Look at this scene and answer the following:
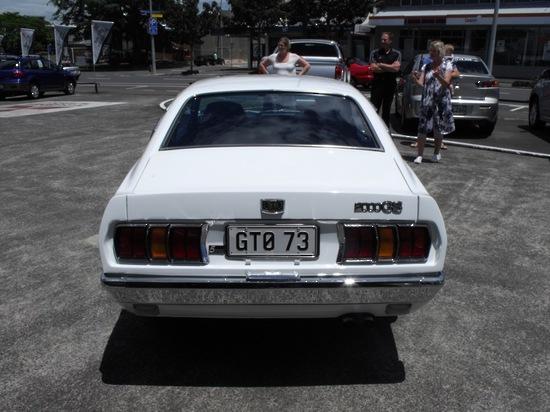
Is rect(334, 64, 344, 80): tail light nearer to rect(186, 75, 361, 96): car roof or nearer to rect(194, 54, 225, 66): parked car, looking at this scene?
rect(186, 75, 361, 96): car roof

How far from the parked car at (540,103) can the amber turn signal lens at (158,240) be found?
11.2 m

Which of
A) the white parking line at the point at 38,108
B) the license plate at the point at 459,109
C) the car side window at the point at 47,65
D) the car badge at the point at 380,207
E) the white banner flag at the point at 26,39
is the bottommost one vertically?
the white parking line at the point at 38,108

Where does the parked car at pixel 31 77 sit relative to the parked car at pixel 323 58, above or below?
below

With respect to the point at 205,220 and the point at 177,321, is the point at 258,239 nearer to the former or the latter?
the point at 205,220

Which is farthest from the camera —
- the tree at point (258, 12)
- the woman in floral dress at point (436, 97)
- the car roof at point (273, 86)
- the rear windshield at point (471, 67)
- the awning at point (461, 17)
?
the tree at point (258, 12)

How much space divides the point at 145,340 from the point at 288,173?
147cm

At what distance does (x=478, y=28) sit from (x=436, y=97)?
36.8m

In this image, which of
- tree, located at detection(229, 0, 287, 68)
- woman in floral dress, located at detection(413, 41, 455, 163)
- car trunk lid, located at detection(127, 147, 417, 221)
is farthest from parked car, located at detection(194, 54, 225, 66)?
car trunk lid, located at detection(127, 147, 417, 221)

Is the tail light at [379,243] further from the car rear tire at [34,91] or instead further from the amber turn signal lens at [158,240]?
the car rear tire at [34,91]

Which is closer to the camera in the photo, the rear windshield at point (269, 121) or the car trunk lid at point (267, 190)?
the car trunk lid at point (267, 190)

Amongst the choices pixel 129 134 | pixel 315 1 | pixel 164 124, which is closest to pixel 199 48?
pixel 315 1

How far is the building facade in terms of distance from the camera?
3816 centimetres

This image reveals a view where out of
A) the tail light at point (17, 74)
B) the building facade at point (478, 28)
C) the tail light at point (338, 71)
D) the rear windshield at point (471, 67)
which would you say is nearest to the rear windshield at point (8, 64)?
the tail light at point (17, 74)

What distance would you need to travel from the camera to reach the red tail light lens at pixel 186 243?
2797 millimetres
